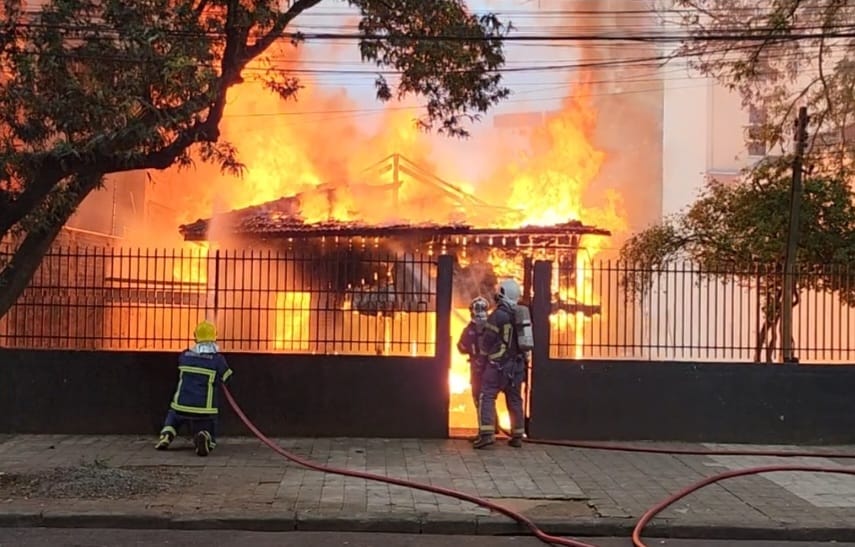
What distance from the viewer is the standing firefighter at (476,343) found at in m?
9.72

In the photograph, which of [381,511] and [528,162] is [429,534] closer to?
[381,511]

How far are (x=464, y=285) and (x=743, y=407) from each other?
607 centimetres

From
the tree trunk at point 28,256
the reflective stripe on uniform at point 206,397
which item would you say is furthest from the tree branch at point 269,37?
the reflective stripe on uniform at point 206,397

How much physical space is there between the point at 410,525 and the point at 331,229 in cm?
829

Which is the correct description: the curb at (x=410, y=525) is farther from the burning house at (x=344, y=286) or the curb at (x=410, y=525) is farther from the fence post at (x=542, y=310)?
the burning house at (x=344, y=286)

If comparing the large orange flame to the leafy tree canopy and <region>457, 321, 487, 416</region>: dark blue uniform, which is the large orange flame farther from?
<region>457, 321, 487, 416</region>: dark blue uniform

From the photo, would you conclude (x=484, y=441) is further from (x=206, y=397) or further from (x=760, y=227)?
(x=760, y=227)

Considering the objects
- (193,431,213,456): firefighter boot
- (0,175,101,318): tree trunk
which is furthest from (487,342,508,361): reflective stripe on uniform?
(0,175,101,318): tree trunk

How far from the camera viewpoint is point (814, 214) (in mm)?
11305

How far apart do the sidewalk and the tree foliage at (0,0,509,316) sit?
1.91 m

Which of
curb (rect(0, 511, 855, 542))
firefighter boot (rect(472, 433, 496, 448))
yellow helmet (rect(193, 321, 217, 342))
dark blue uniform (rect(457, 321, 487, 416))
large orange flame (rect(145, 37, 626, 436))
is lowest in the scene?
curb (rect(0, 511, 855, 542))

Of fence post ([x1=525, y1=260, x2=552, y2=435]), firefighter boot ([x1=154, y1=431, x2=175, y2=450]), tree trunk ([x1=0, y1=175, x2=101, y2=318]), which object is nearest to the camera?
tree trunk ([x1=0, y1=175, x2=101, y2=318])

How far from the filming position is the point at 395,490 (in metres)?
7.39

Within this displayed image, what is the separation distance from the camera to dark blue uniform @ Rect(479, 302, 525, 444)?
372 inches
